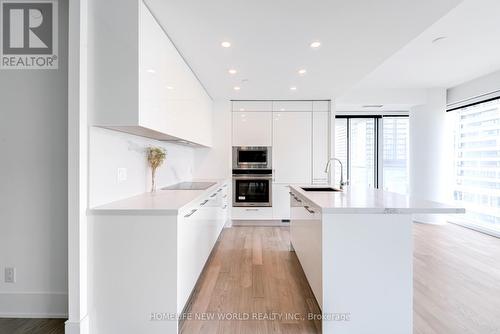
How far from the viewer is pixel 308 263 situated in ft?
7.28

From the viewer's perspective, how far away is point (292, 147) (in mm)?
4680

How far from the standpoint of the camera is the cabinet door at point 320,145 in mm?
4641

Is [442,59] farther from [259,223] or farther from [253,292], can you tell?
[253,292]

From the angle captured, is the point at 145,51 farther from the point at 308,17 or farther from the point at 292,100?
the point at 292,100

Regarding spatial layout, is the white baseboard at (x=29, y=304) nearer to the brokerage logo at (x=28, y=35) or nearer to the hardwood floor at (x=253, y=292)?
the hardwood floor at (x=253, y=292)

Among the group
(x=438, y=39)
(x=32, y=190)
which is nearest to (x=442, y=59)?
(x=438, y=39)

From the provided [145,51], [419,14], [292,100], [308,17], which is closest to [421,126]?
[292,100]

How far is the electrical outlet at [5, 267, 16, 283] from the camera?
1877mm

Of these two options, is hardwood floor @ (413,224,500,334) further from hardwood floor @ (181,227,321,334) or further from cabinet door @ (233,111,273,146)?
cabinet door @ (233,111,273,146)

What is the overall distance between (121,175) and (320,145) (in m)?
3.55

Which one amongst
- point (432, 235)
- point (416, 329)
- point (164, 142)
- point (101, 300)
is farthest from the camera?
point (432, 235)

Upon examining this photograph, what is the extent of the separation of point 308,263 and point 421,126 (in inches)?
175

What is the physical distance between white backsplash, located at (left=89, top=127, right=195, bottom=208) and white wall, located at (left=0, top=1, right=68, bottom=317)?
12.2 inches

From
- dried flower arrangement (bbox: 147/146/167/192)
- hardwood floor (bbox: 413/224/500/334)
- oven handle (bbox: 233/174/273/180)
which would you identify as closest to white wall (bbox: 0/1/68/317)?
dried flower arrangement (bbox: 147/146/167/192)
